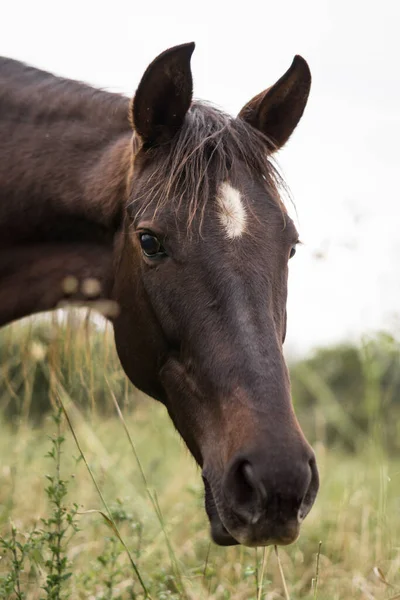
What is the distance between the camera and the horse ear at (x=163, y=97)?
2947mm

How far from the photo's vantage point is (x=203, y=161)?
2918 mm

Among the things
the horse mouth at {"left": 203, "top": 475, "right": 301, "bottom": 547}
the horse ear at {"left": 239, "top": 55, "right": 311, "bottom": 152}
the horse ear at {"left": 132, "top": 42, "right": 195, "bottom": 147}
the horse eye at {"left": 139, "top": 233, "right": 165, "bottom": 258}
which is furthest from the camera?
the horse ear at {"left": 239, "top": 55, "right": 311, "bottom": 152}

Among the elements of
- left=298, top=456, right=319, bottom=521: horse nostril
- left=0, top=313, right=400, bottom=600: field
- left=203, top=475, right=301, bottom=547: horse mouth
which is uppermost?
left=298, top=456, right=319, bottom=521: horse nostril

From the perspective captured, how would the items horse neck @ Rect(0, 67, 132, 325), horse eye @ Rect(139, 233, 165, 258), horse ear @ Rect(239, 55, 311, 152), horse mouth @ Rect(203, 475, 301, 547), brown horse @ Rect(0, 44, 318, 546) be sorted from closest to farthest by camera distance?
horse mouth @ Rect(203, 475, 301, 547) → brown horse @ Rect(0, 44, 318, 546) → horse eye @ Rect(139, 233, 165, 258) → horse ear @ Rect(239, 55, 311, 152) → horse neck @ Rect(0, 67, 132, 325)

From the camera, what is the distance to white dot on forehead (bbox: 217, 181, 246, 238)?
2703mm

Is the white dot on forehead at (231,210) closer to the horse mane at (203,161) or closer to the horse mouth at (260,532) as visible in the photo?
the horse mane at (203,161)

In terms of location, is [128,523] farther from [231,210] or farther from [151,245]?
[231,210]

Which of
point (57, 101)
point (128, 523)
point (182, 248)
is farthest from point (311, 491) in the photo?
point (57, 101)

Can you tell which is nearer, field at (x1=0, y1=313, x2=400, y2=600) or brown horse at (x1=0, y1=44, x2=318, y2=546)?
brown horse at (x1=0, y1=44, x2=318, y2=546)

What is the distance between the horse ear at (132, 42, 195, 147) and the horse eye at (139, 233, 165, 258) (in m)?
0.51

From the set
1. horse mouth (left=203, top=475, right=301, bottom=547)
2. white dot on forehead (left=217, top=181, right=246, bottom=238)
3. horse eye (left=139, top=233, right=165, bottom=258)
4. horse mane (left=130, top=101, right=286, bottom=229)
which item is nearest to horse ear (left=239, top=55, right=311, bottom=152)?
horse mane (left=130, top=101, right=286, bottom=229)

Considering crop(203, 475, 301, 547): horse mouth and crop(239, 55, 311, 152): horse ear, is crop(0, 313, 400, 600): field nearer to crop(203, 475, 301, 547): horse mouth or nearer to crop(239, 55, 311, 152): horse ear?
crop(203, 475, 301, 547): horse mouth

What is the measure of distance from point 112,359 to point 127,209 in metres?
1.08

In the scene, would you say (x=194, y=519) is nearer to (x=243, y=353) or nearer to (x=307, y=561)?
(x=307, y=561)
